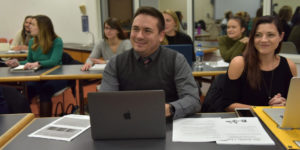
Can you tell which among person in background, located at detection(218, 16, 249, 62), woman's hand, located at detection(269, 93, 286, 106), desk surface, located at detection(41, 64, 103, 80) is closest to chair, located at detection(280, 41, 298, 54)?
person in background, located at detection(218, 16, 249, 62)

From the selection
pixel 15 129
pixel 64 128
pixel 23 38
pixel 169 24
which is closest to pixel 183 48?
pixel 169 24

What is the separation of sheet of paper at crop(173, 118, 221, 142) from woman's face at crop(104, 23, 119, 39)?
2.20m

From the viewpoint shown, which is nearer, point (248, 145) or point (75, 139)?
point (248, 145)

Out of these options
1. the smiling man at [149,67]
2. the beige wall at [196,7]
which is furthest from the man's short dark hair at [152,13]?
the beige wall at [196,7]

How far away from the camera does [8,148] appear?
1.18m

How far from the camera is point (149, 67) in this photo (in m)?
1.71

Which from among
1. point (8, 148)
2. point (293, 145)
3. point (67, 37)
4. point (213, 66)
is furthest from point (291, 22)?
point (67, 37)

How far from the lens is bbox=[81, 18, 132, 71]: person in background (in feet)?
11.1

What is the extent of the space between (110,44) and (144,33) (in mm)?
1969

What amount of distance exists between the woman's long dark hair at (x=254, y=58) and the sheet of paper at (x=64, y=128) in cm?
110

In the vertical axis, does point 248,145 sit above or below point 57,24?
below

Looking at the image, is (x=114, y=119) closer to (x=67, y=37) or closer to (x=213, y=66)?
(x=213, y=66)

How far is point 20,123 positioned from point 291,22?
12.4ft

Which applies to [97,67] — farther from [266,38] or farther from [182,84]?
[266,38]
